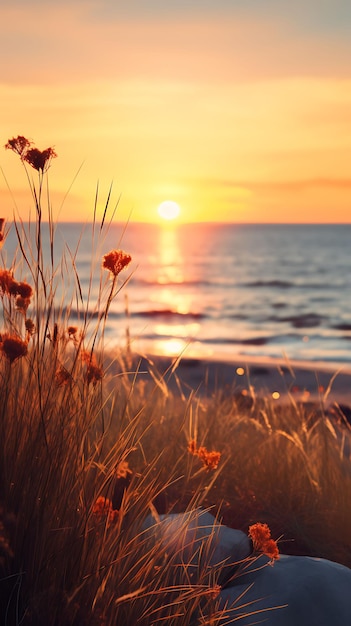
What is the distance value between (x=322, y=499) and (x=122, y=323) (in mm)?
20279

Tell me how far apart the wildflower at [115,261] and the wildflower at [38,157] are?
321 millimetres

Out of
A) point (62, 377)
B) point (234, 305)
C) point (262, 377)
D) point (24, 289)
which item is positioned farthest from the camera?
point (234, 305)

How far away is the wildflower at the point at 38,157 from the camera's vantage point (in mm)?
2172

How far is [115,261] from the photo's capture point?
223 cm

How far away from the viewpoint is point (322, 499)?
3.55 metres

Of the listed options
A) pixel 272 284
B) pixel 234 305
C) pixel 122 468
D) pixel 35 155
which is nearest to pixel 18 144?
pixel 35 155

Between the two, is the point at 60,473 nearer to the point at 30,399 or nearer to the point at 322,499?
the point at 30,399

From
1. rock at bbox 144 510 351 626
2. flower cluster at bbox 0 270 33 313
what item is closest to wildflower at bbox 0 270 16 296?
flower cluster at bbox 0 270 33 313

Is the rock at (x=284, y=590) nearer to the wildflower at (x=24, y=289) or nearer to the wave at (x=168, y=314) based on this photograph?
the wildflower at (x=24, y=289)

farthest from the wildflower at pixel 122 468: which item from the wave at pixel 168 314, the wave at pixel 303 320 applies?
the wave at pixel 168 314

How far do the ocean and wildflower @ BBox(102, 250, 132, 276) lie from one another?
5 centimetres

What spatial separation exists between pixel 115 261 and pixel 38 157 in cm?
37

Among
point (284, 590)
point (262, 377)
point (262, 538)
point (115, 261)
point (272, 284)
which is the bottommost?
point (284, 590)

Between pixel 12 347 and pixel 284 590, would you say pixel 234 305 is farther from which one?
pixel 12 347
